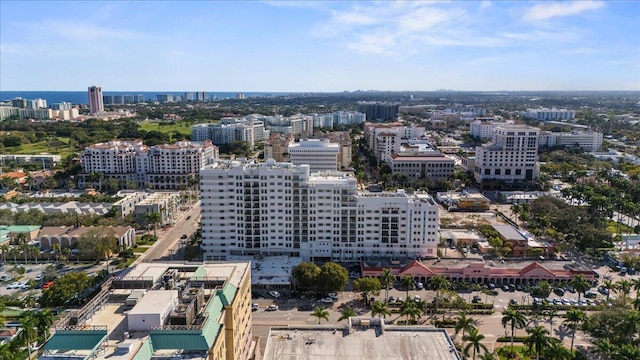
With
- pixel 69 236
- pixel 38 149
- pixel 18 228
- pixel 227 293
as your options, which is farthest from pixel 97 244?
pixel 38 149

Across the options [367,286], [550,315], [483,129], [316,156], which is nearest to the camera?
[550,315]

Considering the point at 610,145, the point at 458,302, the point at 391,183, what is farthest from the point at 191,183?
the point at 610,145

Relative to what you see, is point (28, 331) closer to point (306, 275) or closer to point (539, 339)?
point (306, 275)

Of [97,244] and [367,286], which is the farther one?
[97,244]

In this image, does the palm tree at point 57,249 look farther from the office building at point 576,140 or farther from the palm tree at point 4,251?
the office building at point 576,140

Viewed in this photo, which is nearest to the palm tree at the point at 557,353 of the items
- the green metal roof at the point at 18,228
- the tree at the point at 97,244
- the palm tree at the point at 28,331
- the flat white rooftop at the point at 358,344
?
the flat white rooftop at the point at 358,344

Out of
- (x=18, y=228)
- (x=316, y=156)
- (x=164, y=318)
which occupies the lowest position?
(x=18, y=228)

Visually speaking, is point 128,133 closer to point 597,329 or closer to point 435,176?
point 435,176

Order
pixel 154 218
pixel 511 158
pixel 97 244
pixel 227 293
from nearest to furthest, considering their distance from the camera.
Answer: pixel 227 293 → pixel 97 244 → pixel 154 218 → pixel 511 158
